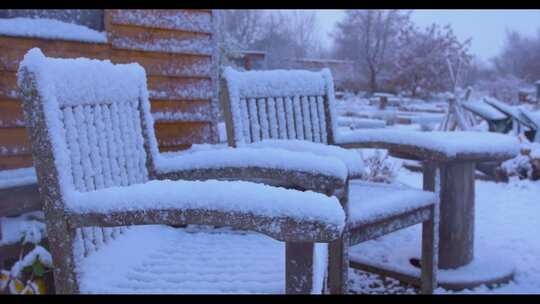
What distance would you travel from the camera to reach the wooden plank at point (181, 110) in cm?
291

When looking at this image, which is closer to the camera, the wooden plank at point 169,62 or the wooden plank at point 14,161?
the wooden plank at point 14,161

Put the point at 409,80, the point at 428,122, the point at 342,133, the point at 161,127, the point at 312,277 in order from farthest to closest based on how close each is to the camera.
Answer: the point at 409,80 < the point at 428,122 < the point at 161,127 < the point at 342,133 < the point at 312,277

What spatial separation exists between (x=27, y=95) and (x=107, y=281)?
1.42 feet

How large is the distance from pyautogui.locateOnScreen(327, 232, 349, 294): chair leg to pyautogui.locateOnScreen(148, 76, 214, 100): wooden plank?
4.95 feet

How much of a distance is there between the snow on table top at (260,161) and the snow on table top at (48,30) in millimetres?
1177

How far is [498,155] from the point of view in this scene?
2268 mm

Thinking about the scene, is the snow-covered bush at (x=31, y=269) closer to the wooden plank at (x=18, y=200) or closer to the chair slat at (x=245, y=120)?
the wooden plank at (x=18, y=200)

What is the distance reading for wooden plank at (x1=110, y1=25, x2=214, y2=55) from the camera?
2732 mm

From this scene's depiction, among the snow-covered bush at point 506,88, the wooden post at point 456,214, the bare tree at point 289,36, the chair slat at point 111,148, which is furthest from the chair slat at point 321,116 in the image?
the bare tree at point 289,36

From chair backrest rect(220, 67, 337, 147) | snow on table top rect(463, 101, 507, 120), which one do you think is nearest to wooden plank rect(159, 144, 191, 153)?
chair backrest rect(220, 67, 337, 147)

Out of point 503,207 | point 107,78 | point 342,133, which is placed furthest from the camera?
point 503,207

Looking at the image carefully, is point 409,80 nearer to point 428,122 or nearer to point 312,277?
point 428,122

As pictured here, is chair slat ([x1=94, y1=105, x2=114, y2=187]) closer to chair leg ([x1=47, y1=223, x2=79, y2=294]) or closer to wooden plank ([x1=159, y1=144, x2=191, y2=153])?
chair leg ([x1=47, y1=223, x2=79, y2=294])
